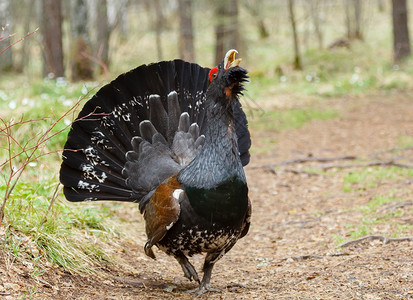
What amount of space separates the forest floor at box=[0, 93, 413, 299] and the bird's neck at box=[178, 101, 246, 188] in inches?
42.9

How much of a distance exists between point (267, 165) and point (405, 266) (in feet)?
16.4

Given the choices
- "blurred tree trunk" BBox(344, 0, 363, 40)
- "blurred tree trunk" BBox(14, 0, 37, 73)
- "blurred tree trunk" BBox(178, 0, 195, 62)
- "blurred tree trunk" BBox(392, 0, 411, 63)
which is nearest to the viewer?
"blurred tree trunk" BBox(178, 0, 195, 62)

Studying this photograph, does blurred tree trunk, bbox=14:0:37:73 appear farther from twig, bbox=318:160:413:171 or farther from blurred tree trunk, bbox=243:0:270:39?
twig, bbox=318:160:413:171

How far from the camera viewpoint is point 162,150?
5402 millimetres

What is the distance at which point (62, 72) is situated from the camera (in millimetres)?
15188

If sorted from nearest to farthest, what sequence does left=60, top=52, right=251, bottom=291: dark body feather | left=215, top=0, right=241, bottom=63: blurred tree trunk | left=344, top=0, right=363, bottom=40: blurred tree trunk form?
left=60, top=52, right=251, bottom=291: dark body feather, left=215, top=0, right=241, bottom=63: blurred tree trunk, left=344, top=0, right=363, bottom=40: blurred tree trunk

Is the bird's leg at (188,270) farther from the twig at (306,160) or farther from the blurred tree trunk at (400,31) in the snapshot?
the blurred tree trunk at (400,31)

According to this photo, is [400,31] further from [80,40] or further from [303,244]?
[303,244]

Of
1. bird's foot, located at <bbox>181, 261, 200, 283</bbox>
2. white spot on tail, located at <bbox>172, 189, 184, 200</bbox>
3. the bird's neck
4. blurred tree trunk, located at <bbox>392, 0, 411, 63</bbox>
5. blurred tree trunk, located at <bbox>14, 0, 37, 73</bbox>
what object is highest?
blurred tree trunk, located at <bbox>14, 0, 37, 73</bbox>

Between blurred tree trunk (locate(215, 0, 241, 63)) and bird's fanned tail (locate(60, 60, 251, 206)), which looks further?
blurred tree trunk (locate(215, 0, 241, 63))

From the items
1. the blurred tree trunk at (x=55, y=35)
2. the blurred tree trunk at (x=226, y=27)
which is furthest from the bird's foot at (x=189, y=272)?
the blurred tree trunk at (x=226, y=27)

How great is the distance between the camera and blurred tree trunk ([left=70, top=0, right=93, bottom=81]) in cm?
1614

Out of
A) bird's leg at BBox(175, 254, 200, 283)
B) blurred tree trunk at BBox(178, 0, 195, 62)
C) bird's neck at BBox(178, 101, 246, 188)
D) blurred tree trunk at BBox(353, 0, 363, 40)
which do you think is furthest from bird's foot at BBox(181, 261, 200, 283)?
blurred tree trunk at BBox(353, 0, 363, 40)

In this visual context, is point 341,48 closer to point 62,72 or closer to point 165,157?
point 62,72
